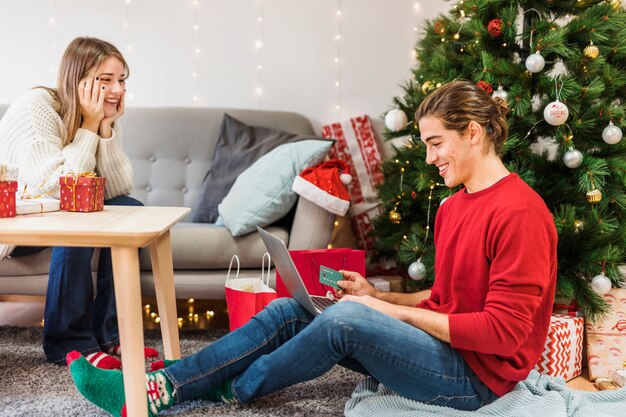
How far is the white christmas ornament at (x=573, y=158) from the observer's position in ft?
6.27

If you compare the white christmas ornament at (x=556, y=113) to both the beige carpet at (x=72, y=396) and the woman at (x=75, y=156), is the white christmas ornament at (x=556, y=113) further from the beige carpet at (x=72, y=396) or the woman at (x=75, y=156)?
the woman at (x=75, y=156)

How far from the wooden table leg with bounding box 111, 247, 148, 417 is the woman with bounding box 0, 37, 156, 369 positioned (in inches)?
22.4

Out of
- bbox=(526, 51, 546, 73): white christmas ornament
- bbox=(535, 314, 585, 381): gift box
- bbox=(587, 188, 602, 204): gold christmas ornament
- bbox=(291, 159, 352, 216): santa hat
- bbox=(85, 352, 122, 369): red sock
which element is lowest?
bbox=(85, 352, 122, 369): red sock

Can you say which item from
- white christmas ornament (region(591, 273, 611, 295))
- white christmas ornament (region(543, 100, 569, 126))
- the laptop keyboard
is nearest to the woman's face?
the laptop keyboard

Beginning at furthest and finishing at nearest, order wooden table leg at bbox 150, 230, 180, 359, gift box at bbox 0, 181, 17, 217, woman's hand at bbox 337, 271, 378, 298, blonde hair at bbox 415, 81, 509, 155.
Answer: wooden table leg at bbox 150, 230, 180, 359 → woman's hand at bbox 337, 271, 378, 298 → gift box at bbox 0, 181, 17, 217 → blonde hair at bbox 415, 81, 509, 155

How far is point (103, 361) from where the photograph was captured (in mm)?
1837

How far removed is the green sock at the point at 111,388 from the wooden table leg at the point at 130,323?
100 mm

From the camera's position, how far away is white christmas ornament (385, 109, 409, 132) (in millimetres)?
2316

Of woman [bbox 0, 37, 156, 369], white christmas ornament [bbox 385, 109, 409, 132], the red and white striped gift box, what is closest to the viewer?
woman [bbox 0, 37, 156, 369]

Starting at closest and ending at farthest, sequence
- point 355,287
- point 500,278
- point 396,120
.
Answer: point 500,278 < point 355,287 < point 396,120

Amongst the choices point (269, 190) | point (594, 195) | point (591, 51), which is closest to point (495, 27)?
point (591, 51)

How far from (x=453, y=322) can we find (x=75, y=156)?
51.0 inches

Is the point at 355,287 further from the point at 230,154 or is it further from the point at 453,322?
the point at 230,154

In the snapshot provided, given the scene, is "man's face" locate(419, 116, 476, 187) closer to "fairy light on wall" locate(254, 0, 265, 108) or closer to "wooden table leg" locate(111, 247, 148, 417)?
"wooden table leg" locate(111, 247, 148, 417)
